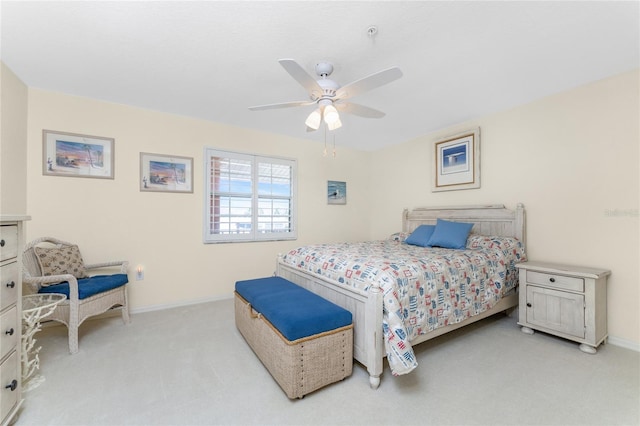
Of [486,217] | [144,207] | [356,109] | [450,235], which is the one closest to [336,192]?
[450,235]

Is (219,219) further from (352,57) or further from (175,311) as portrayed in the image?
(352,57)

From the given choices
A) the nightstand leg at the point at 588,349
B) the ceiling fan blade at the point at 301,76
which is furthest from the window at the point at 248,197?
the nightstand leg at the point at 588,349

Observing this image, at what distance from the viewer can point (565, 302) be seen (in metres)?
2.42

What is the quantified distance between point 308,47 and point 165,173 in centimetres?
243

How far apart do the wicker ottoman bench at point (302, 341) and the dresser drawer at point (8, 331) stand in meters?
1.35

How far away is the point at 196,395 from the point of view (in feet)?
5.71

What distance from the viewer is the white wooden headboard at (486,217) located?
122 inches

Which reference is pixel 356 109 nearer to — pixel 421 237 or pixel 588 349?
pixel 421 237

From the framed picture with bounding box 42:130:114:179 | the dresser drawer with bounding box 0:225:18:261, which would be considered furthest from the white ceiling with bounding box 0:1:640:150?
the dresser drawer with bounding box 0:225:18:261

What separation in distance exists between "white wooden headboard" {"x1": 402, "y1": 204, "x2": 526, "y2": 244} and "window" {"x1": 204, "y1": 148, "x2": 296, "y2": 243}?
6.97ft

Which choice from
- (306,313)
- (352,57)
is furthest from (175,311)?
(352,57)

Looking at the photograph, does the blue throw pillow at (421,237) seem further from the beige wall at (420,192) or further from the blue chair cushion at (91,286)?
the blue chair cushion at (91,286)

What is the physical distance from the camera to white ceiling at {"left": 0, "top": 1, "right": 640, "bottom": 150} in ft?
5.60

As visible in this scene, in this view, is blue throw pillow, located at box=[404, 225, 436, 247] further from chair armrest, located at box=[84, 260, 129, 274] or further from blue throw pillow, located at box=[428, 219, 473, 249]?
chair armrest, located at box=[84, 260, 129, 274]
